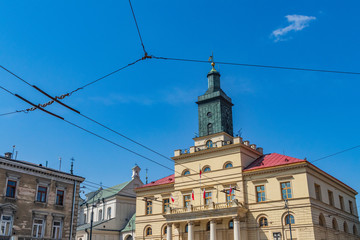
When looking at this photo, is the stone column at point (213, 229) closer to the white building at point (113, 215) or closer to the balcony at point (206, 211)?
the balcony at point (206, 211)

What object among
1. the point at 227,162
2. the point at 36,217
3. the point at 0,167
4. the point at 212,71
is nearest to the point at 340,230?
the point at 227,162

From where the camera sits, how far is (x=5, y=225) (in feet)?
92.1

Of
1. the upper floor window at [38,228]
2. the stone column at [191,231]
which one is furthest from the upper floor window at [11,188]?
the stone column at [191,231]

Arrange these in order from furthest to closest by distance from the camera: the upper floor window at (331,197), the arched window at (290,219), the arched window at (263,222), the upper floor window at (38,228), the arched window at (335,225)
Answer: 1. the upper floor window at (331,197)
2. the arched window at (335,225)
3. the arched window at (263,222)
4. the arched window at (290,219)
5. the upper floor window at (38,228)

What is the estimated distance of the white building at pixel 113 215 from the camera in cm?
5672

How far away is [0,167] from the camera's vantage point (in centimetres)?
2881

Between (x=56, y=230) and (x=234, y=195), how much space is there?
19245mm

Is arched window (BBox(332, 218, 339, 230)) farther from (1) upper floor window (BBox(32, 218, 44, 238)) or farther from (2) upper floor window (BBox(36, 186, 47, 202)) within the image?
(2) upper floor window (BBox(36, 186, 47, 202))

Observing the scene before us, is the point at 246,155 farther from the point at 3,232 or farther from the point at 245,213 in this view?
the point at 3,232

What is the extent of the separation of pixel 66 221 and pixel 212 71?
28695 millimetres

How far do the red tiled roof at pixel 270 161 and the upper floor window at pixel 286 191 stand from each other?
224cm

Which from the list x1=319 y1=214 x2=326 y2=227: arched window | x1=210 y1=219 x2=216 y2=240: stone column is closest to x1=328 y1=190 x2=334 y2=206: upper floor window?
x1=319 y1=214 x2=326 y2=227: arched window

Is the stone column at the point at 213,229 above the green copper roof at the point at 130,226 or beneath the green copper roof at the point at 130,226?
Answer: beneath

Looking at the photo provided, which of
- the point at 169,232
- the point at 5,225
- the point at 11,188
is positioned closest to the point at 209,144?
the point at 169,232
